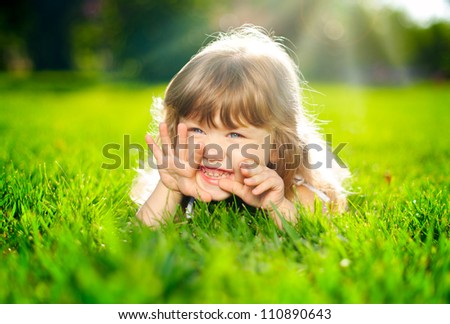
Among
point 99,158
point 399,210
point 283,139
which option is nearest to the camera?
point 399,210

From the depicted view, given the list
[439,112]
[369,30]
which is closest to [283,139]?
[439,112]

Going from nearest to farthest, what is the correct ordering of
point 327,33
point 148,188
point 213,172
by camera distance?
1. point 213,172
2. point 148,188
3. point 327,33

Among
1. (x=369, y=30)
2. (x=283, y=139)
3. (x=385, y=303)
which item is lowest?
(x=385, y=303)

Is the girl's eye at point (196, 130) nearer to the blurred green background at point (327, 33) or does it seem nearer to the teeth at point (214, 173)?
the teeth at point (214, 173)

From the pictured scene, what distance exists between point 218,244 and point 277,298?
0.37m

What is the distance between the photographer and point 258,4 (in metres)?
25.3

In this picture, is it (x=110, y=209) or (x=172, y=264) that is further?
(x=110, y=209)

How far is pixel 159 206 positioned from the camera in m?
2.23

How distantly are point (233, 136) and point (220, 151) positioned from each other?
97mm

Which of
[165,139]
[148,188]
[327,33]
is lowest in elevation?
[148,188]

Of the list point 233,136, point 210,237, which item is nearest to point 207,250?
point 210,237

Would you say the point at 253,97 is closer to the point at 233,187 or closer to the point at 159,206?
the point at 233,187

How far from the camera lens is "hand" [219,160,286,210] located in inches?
83.2

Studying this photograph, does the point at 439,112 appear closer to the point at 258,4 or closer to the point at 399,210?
the point at 399,210
